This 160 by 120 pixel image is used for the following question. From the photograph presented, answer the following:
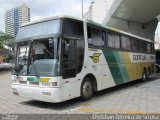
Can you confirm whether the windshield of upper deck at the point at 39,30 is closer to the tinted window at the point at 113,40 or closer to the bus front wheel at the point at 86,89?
the bus front wheel at the point at 86,89

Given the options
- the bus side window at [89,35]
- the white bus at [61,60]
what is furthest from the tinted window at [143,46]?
the bus side window at [89,35]

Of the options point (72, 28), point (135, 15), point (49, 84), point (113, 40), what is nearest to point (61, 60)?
point (49, 84)

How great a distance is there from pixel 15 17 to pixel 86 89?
139 feet

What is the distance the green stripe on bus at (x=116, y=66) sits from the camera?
11734 mm

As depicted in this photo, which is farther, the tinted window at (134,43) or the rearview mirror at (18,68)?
the tinted window at (134,43)

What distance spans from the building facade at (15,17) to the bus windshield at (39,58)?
106ft

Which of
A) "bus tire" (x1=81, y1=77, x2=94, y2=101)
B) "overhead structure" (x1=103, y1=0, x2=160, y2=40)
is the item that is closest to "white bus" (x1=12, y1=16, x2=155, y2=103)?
"bus tire" (x1=81, y1=77, x2=94, y2=101)

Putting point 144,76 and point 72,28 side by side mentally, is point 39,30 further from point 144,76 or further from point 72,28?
point 144,76

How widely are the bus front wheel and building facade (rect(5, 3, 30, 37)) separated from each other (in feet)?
106

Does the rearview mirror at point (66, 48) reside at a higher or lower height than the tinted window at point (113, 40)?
lower

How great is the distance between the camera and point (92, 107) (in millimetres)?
8633

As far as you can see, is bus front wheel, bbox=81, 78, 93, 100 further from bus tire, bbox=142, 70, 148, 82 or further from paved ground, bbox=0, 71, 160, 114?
bus tire, bbox=142, 70, 148, 82

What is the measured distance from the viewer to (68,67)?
8602 millimetres

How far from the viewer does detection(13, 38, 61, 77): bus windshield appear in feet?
27.0
